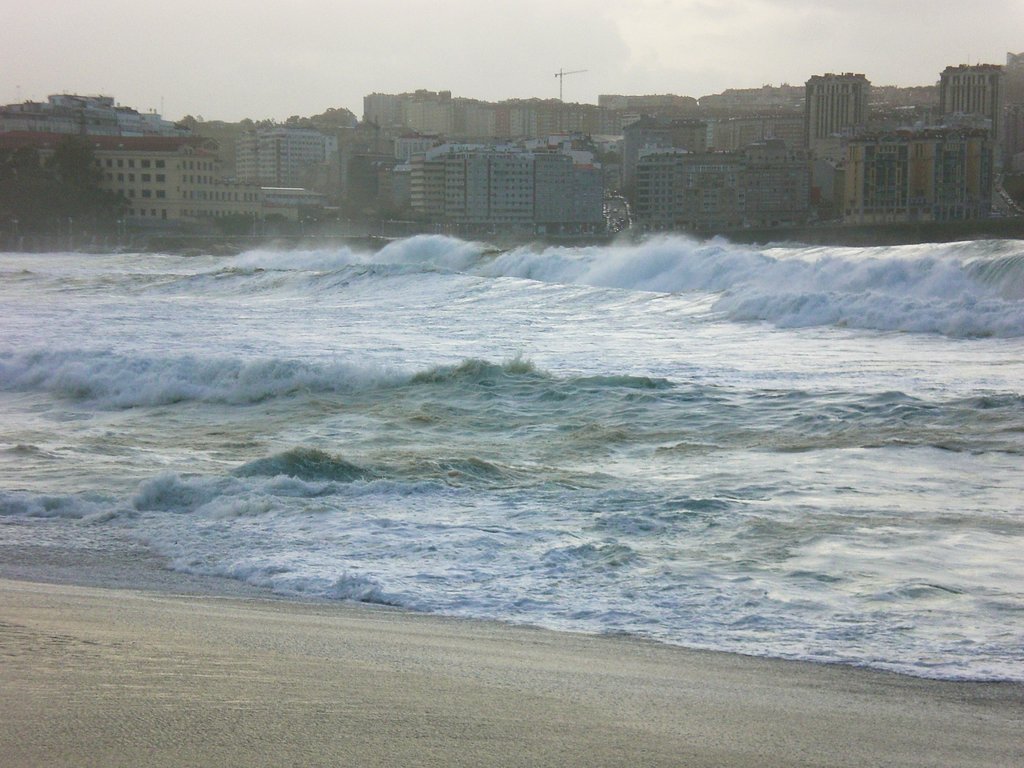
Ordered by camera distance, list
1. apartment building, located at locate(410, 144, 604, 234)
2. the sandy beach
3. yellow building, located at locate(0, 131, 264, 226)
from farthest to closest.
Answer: apartment building, located at locate(410, 144, 604, 234)
yellow building, located at locate(0, 131, 264, 226)
the sandy beach

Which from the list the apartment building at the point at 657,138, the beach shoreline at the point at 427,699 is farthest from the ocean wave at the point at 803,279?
the apartment building at the point at 657,138

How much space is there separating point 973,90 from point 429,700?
14494 cm

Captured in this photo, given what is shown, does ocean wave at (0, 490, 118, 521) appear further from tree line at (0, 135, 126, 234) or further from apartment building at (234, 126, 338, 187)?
apartment building at (234, 126, 338, 187)

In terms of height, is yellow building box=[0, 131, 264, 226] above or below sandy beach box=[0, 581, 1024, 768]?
above

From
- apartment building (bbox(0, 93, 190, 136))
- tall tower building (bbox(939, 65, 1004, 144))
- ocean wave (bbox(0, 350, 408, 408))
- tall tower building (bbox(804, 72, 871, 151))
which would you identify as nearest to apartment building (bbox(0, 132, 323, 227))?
apartment building (bbox(0, 93, 190, 136))

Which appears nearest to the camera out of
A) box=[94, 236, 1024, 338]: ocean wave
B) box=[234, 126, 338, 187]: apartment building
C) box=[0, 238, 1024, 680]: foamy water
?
box=[0, 238, 1024, 680]: foamy water

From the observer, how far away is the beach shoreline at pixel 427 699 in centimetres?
372

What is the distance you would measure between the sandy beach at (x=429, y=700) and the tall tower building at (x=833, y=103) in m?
143

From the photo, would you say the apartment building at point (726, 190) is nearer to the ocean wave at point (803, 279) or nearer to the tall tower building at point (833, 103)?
the tall tower building at point (833, 103)

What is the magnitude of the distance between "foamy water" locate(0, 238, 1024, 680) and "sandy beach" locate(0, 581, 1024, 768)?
512mm

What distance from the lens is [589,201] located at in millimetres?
112375

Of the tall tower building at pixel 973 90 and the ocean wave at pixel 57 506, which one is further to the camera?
the tall tower building at pixel 973 90

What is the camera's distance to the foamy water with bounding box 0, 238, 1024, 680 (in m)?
6.09

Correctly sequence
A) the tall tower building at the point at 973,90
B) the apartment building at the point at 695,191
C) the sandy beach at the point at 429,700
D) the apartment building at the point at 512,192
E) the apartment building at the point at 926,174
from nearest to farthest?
the sandy beach at the point at 429,700 < the apartment building at the point at 926,174 < the apartment building at the point at 695,191 < the apartment building at the point at 512,192 < the tall tower building at the point at 973,90
